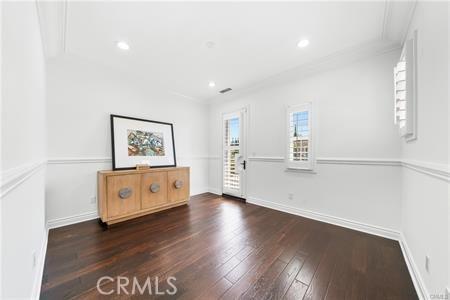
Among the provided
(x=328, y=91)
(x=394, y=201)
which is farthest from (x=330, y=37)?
(x=394, y=201)

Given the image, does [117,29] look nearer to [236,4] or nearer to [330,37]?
[236,4]

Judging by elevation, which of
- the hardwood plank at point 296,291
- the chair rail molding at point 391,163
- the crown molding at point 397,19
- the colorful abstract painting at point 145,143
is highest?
the crown molding at point 397,19

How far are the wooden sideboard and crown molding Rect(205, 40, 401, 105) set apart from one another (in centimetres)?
244

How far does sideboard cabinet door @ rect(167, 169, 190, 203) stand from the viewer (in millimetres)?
3258

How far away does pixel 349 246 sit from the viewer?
6.55 ft

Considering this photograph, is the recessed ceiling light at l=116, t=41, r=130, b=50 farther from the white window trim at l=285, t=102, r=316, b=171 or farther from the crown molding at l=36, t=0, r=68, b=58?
the white window trim at l=285, t=102, r=316, b=171

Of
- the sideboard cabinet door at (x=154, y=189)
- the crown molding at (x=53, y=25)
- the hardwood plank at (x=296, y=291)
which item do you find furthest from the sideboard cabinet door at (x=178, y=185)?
the hardwood plank at (x=296, y=291)

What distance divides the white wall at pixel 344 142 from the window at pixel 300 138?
4.4 inches

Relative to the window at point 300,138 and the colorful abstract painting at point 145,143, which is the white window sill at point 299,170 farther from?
the colorful abstract painting at point 145,143

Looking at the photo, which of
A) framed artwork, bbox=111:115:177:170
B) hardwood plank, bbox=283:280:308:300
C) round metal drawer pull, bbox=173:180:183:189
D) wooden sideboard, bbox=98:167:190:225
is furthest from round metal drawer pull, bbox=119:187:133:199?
hardwood plank, bbox=283:280:308:300

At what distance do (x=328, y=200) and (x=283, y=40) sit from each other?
7.85 ft

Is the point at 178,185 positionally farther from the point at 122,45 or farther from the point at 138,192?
the point at 122,45

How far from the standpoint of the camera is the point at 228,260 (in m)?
1.73

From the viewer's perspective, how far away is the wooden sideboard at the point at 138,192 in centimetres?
249
